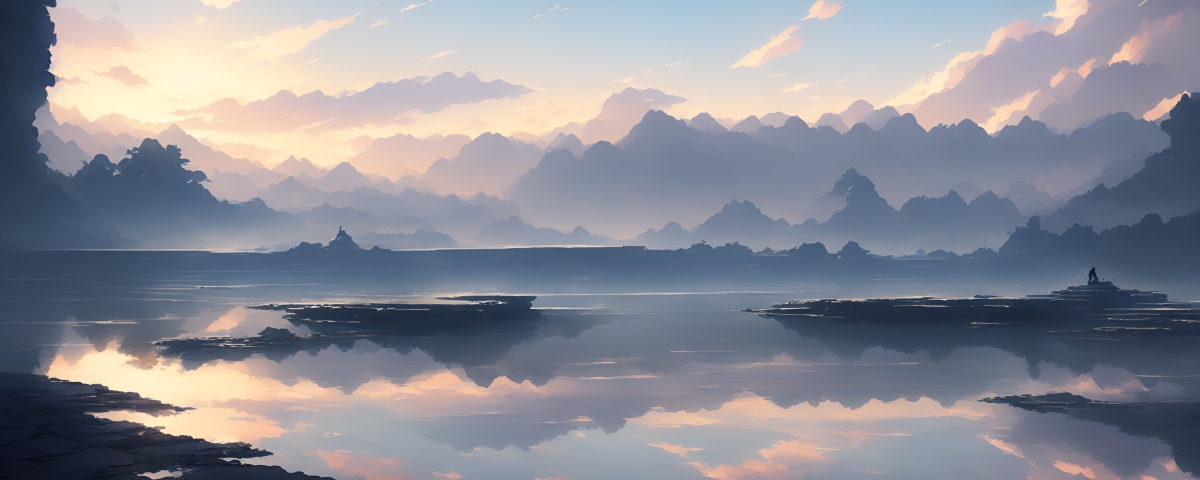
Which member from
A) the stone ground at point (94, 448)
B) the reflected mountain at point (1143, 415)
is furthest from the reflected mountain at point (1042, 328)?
the stone ground at point (94, 448)

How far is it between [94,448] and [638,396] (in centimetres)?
1493

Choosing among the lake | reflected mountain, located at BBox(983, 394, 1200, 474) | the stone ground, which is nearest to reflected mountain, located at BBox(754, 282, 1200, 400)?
the lake

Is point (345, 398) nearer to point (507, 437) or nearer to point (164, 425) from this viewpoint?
point (164, 425)

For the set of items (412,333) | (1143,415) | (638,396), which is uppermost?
(412,333)

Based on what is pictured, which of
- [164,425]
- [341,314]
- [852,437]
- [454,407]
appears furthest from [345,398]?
[341,314]

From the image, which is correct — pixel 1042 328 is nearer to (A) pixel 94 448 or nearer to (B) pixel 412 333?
(B) pixel 412 333

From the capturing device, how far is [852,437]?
19.1 m

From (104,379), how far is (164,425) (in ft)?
31.4

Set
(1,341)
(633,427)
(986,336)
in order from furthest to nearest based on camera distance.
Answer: (986,336), (1,341), (633,427)

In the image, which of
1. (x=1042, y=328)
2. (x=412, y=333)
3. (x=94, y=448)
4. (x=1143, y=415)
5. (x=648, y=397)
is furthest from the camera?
(x=1042, y=328)

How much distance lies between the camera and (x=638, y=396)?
2506 cm

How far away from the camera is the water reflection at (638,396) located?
663 inches

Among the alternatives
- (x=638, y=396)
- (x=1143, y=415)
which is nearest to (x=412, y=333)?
(x=638, y=396)

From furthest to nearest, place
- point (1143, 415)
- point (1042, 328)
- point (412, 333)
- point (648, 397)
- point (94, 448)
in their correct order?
point (1042, 328) → point (412, 333) → point (648, 397) → point (1143, 415) → point (94, 448)
